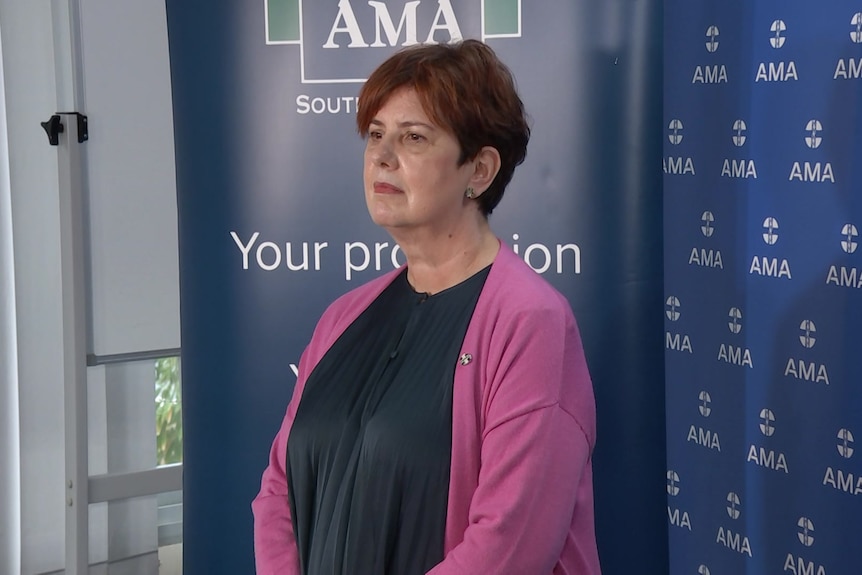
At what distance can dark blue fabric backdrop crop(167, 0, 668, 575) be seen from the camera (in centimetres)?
196

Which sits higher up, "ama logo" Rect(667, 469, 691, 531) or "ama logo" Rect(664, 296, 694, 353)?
"ama logo" Rect(664, 296, 694, 353)

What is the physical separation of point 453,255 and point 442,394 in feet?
0.79

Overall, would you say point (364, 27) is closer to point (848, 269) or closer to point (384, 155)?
point (384, 155)

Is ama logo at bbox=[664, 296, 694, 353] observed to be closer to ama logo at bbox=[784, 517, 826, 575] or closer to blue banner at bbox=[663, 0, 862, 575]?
blue banner at bbox=[663, 0, 862, 575]

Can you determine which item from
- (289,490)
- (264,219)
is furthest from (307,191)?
(289,490)

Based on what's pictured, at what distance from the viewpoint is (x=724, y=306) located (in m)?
1.78

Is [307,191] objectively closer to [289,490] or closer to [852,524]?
[289,490]

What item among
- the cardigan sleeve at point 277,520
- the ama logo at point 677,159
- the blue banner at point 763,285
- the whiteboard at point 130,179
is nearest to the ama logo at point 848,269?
the blue banner at point 763,285

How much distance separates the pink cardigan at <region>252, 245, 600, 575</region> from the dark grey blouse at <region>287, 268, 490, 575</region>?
3 centimetres

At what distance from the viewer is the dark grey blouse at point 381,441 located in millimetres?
1448

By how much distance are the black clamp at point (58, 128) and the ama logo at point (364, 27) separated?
97 cm

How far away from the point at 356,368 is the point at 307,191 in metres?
0.59

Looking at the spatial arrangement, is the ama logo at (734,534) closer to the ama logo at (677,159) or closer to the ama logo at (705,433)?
the ama logo at (705,433)

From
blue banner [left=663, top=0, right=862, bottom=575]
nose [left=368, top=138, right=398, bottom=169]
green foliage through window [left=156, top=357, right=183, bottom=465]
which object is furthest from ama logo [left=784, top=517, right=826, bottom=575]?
green foliage through window [left=156, top=357, right=183, bottom=465]
